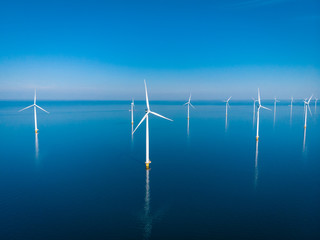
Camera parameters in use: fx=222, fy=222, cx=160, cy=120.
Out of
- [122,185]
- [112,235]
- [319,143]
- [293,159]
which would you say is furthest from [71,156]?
[319,143]

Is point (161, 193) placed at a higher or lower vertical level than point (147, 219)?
higher

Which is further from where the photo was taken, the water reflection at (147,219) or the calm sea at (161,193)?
the calm sea at (161,193)

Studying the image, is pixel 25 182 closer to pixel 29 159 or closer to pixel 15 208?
pixel 15 208

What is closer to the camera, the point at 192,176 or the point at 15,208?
the point at 15,208

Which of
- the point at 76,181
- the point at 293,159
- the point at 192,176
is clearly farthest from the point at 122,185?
the point at 293,159

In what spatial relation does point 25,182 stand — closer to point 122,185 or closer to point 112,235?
point 122,185

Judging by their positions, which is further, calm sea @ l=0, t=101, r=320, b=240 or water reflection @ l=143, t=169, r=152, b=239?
calm sea @ l=0, t=101, r=320, b=240

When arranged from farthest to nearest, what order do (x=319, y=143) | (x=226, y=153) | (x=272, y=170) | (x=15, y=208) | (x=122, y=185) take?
(x=319, y=143)
(x=226, y=153)
(x=272, y=170)
(x=122, y=185)
(x=15, y=208)

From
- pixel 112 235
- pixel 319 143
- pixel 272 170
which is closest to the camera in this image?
pixel 112 235

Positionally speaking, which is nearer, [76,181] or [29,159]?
[76,181]

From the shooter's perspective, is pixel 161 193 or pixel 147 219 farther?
pixel 161 193
